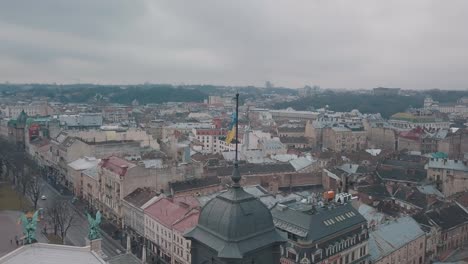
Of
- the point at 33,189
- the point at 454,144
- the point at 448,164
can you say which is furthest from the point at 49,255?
the point at 454,144

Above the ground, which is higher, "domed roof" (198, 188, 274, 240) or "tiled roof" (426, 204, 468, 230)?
"domed roof" (198, 188, 274, 240)

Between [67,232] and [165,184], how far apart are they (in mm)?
18792

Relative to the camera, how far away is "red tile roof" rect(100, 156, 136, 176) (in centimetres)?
7900

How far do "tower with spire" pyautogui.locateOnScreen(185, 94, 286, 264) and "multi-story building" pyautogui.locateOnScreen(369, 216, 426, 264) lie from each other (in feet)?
152

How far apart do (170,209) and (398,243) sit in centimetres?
3218

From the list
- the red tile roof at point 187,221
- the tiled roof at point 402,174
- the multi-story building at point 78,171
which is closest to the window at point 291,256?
the red tile roof at point 187,221

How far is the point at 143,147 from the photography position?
12812 centimetres

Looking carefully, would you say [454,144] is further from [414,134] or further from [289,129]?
[289,129]

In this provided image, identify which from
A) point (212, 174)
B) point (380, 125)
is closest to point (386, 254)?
point (212, 174)

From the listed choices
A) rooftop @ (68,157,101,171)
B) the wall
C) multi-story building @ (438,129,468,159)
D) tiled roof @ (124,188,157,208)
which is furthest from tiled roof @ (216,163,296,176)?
multi-story building @ (438,129,468,159)

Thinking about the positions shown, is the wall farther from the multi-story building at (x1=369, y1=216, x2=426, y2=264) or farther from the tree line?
the tree line

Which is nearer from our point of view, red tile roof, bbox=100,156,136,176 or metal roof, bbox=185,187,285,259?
metal roof, bbox=185,187,285,259

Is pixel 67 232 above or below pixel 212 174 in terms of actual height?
below

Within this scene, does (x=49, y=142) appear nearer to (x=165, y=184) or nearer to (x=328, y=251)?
(x=165, y=184)
